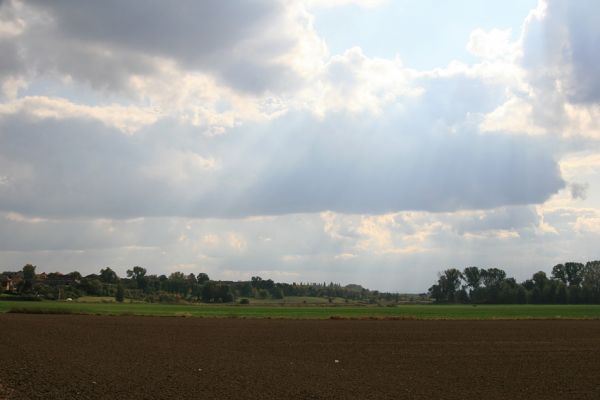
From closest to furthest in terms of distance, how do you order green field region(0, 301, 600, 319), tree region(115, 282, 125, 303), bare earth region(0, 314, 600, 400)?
bare earth region(0, 314, 600, 400), green field region(0, 301, 600, 319), tree region(115, 282, 125, 303)

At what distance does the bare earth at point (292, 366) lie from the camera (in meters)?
21.3

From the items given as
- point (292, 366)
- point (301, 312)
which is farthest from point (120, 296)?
point (292, 366)

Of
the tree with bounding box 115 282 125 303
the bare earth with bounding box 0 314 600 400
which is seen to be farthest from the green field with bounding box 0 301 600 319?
the tree with bounding box 115 282 125 303

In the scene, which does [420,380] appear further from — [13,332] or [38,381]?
[13,332]

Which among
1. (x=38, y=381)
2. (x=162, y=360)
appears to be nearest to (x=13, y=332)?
(x=162, y=360)

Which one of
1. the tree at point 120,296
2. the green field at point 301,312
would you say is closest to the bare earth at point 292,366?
the green field at point 301,312

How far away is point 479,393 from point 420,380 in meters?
3.34

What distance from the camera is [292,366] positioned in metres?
28.5

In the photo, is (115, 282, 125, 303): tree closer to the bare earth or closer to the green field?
the green field

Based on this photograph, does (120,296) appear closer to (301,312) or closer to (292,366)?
(301,312)

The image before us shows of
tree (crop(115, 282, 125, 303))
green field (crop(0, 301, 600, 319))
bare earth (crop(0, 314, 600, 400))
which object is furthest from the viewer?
tree (crop(115, 282, 125, 303))

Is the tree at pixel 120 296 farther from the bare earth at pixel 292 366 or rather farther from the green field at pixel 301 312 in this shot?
the bare earth at pixel 292 366

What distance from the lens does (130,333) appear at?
47.4 meters

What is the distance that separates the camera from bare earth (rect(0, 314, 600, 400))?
2128 centimetres
